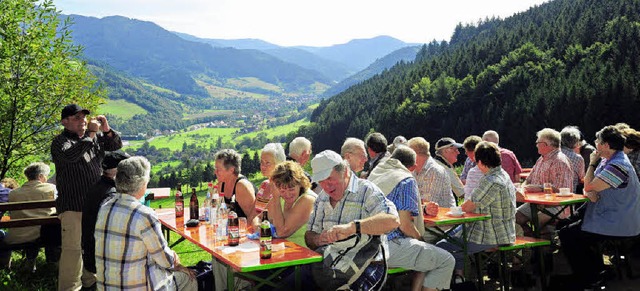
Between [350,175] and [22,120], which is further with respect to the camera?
[22,120]

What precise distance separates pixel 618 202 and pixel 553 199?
2.88 feet

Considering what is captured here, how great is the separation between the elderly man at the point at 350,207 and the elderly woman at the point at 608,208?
111 inches

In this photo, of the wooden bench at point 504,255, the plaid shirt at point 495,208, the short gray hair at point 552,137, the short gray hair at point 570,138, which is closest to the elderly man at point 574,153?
the short gray hair at point 570,138

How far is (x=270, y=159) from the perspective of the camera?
20.5 feet

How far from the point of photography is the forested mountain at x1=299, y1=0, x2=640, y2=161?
4819 cm

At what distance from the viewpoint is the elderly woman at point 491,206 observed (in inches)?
221

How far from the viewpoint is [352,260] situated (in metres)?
4.19

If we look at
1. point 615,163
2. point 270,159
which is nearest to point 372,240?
point 270,159

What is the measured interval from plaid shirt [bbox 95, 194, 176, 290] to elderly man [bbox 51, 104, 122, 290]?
2140 mm

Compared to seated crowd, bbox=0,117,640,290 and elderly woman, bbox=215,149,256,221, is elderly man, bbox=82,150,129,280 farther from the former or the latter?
elderly woman, bbox=215,149,256,221

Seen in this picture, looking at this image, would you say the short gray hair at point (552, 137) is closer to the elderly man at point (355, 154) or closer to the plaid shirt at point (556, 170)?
the plaid shirt at point (556, 170)

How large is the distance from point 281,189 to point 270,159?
5.19 ft

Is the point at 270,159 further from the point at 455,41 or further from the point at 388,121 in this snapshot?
the point at 455,41

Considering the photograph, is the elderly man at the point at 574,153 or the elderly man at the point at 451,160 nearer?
the elderly man at the point at 574,153
